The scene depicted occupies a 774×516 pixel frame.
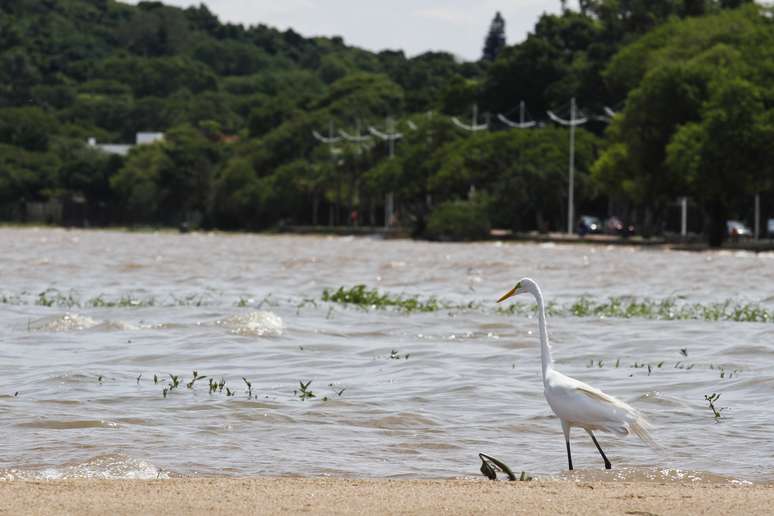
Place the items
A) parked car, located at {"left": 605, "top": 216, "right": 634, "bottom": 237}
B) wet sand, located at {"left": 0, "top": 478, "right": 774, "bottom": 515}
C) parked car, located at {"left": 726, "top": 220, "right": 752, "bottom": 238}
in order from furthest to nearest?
parked car, located at {"left": 605, "top": 216, "right": 634, "bottom": 237}, parked car, located at {"left": 726, "top": 220, "right": 752, "bottom": 238}, wet sand, located at {"left": 0, "top": 478, "right": 774, "bottom": 515}

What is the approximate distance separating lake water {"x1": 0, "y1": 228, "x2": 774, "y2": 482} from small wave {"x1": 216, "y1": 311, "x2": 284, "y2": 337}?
0.18ft

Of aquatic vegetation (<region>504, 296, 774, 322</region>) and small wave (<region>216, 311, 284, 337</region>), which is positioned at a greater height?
aquatic vegetation (<region>504, 296, 774, 322</region>)

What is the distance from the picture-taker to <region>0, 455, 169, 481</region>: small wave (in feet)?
33.6

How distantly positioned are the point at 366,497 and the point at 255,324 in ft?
39.8

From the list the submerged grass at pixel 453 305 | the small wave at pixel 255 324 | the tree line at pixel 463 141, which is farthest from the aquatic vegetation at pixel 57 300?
the tree line at pixel 463 141

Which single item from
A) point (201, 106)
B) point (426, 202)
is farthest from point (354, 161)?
point (201, 106)

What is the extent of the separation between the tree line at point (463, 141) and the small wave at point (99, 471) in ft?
172

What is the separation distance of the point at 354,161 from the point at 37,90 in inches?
3647

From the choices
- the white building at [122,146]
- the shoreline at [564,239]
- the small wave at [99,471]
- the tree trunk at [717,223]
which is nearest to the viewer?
the small wave at [99,471]

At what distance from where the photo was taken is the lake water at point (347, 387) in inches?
447

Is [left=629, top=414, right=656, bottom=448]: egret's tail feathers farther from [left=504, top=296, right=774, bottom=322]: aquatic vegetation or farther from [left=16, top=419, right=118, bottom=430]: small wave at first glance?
[left=504, top=296, right=774, bottom=322]: aquatic vegetation

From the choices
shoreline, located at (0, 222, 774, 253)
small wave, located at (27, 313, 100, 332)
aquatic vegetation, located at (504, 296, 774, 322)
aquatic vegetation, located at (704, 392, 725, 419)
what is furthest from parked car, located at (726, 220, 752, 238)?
aquatic vegetation, located at (704, 392, 725, 419)

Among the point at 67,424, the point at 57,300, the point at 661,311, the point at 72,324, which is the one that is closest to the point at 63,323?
the point at 72,324

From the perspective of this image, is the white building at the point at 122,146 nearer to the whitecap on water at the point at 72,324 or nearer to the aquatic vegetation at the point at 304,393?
the whitecap on water at the point at 72,324
